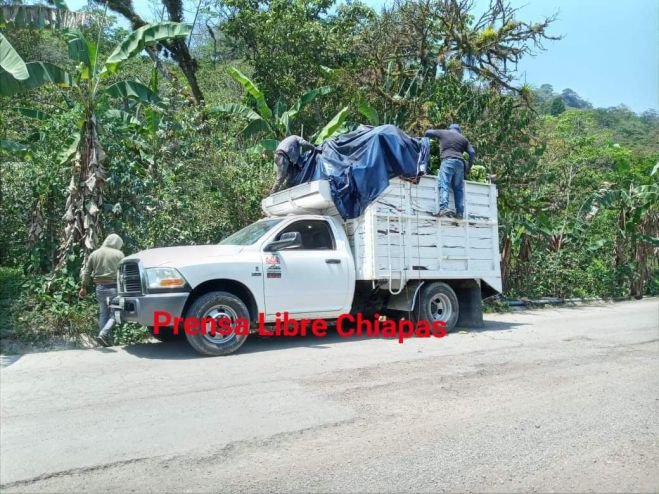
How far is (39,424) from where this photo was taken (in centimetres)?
475

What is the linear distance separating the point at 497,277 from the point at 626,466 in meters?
6.42

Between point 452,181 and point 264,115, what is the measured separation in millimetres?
8362

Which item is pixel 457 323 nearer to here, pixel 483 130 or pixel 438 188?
pixel 438 188

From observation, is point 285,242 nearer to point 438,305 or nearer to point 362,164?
point 362,164

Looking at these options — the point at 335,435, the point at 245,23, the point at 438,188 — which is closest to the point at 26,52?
the point at 245,23

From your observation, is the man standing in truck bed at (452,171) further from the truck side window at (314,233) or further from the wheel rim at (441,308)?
the truck side window at (314,233)

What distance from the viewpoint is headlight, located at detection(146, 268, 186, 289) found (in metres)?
7.07

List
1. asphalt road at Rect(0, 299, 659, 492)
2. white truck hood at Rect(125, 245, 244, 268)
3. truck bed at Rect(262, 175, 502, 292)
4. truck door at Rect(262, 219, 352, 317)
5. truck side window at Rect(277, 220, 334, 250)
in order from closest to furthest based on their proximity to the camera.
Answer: asphalt road at Rect(0, 299, 659, 492), white truck hood at Rect(125, 245, 244, 268), truck door at Rect(262, 219, 352, 317), truck side window at Rect(277, 220, 334, 250), truck bed at Rect(262, 175, 502, 292)

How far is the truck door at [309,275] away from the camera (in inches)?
308

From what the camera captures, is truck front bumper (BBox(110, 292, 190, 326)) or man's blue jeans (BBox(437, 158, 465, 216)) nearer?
truck front bumper (BBox(110, 292, 190, 326))

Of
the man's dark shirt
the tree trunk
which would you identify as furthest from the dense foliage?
the man's dark shirt

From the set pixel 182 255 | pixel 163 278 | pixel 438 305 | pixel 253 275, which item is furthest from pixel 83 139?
pixel 438 305

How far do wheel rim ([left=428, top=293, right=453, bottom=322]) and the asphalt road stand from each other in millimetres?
1652

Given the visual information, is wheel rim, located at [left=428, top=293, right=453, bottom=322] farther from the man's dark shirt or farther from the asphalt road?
the man's dark shirt
